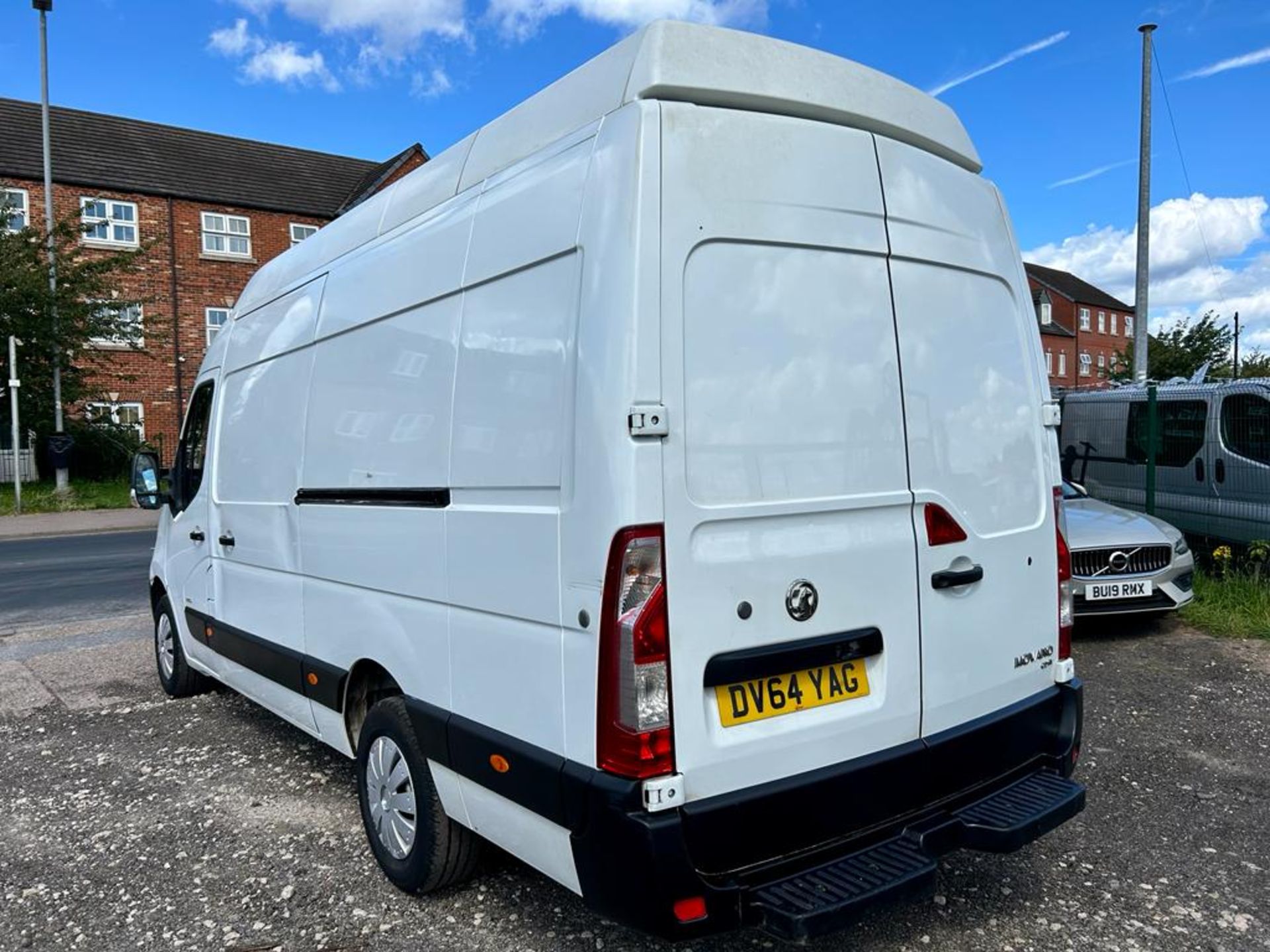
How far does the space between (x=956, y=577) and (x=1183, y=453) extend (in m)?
7.35

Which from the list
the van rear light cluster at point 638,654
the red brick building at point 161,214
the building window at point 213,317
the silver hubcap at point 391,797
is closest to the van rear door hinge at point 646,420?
the van rear light cluster at point 638,654

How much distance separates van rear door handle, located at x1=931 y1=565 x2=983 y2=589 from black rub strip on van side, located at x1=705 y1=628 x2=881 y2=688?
0.96 feet

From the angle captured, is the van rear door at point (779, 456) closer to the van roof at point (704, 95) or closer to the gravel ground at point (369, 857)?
the van roof at point (704, 95)

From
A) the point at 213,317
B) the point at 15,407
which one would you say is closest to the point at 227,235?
the point at 213,317

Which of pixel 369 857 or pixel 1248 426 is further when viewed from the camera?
pixel 1248 426

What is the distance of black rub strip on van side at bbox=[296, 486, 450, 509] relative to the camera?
2941 mm

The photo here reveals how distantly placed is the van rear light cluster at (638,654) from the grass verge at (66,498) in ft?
64.9

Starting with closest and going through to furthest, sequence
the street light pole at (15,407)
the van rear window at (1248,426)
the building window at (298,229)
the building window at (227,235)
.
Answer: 1. the van rear window at (1248,426)
2. the street light pole at (15,407)
3. the building window at (227,235)
4. the building window at (298,229)

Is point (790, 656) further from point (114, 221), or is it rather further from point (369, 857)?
point (114, 221)

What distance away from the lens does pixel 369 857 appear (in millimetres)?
3594

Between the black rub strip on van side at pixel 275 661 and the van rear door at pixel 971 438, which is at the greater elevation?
the van rear door at pixel 971 438

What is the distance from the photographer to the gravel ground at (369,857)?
3012 millimetres

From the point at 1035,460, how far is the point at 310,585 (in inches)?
112

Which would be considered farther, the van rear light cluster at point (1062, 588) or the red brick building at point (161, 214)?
the red brick building at point (161, 214)
